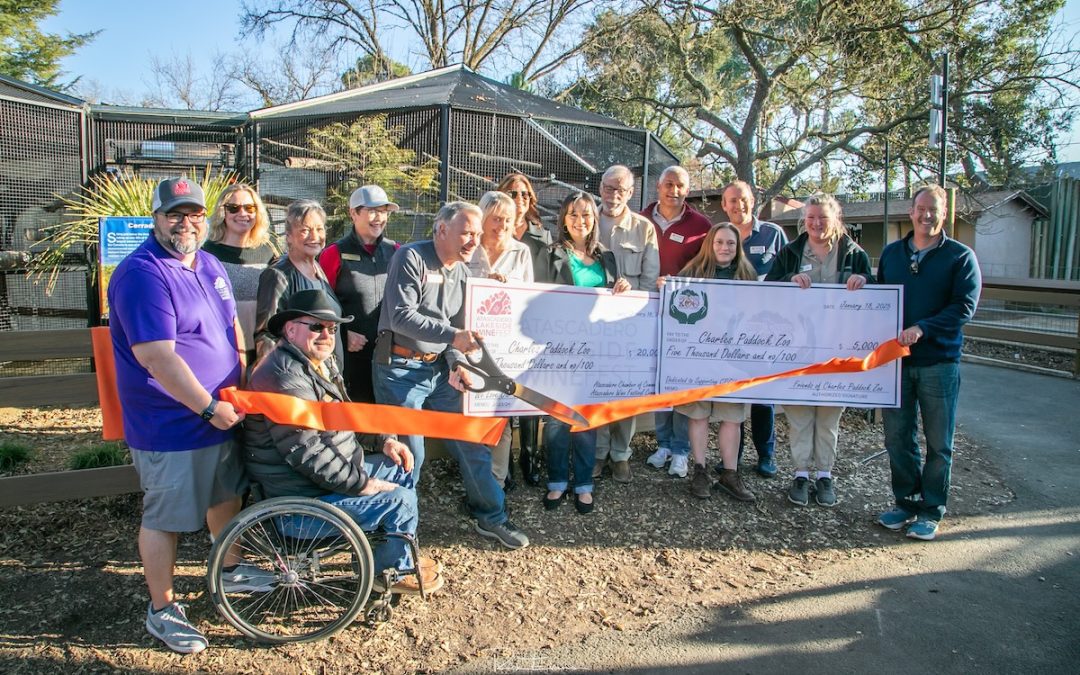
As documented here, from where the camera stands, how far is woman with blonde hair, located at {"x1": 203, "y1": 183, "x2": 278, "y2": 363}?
158 inches

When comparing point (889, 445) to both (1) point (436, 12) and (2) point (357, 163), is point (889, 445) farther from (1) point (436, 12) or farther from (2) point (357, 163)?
(1) point (436, 12)

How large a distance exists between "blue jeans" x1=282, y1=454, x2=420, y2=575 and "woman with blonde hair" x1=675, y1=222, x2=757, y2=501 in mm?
Answer: 2291

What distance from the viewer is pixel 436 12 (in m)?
26.0

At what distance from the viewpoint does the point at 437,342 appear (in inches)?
152

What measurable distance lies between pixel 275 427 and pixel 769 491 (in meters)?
3.49

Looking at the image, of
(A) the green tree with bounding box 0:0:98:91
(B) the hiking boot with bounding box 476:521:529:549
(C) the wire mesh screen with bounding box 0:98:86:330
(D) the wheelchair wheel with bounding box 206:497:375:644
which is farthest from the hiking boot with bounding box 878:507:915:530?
(A) the green tree with bounding box 0:0:98:91

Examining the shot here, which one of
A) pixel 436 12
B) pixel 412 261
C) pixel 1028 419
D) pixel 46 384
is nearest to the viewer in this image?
pixel 412 261

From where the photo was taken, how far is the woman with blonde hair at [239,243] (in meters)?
4.02

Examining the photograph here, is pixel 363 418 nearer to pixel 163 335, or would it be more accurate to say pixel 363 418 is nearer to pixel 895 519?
pixel 163 335

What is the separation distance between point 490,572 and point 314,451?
1308mm

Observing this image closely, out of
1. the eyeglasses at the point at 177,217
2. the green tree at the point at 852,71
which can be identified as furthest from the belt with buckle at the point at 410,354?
the green tree at the point at 852,71

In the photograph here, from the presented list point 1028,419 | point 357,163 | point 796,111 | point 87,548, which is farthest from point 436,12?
point 87,548

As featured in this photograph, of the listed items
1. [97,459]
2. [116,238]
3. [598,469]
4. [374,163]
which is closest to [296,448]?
[97,459]

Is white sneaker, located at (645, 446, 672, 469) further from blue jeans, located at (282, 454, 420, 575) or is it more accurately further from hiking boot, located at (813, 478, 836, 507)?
blue jeans, located at (282, 454, 420, 575)
